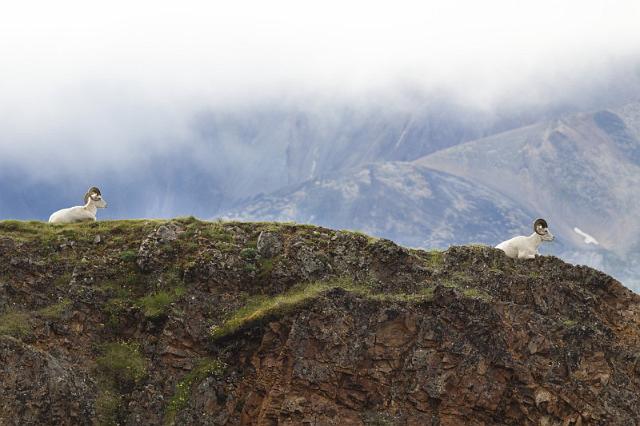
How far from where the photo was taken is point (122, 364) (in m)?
30.8

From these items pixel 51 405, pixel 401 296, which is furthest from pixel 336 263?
pixel 51 405

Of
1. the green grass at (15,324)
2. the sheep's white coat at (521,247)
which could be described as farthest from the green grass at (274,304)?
the sheep's white coat at (521,247)

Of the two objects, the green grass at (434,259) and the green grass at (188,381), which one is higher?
the green grass at (434,259)

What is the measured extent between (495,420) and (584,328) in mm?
5204

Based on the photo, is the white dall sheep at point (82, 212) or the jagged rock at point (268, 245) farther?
the white dall sheep at point (82, 212)

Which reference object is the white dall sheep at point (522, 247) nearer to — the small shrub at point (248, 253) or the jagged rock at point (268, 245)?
the jagged rock at point (268, 245)

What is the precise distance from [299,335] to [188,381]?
13.6ft

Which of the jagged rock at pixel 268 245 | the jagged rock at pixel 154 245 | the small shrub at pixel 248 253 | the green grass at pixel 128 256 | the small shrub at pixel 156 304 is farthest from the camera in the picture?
→ the jagged rock at pixel 268 245

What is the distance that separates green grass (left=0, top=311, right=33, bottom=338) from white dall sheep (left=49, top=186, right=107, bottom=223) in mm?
6978

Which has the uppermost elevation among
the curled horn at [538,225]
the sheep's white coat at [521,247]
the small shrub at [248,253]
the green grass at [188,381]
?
the small shrub at [248,253]

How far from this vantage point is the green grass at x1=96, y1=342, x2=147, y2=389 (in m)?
30.4

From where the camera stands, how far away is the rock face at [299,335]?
29875 mm

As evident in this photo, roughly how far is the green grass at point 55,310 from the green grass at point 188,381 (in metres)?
5.05

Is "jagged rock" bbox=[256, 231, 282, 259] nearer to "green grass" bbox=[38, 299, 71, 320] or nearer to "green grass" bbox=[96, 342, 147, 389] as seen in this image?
"green grass" bbox=[96, 342, 147, 389]
